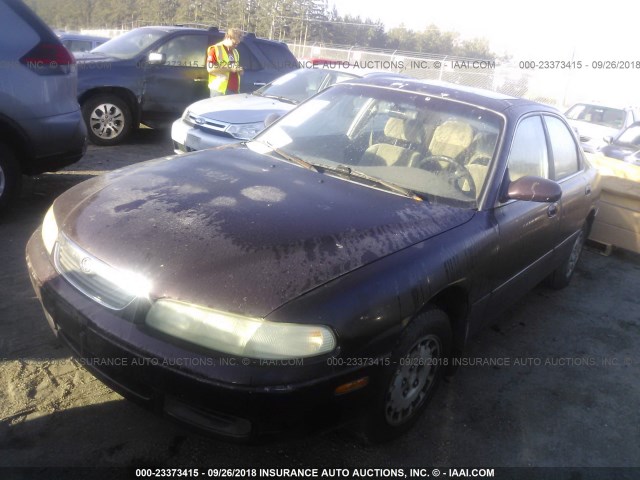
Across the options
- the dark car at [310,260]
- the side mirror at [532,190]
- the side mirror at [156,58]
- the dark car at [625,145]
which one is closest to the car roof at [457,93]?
the dark car at [310,260]

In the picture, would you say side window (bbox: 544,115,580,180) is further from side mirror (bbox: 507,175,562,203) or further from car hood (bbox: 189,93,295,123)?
car hood (bbox: 189,93,295,123)

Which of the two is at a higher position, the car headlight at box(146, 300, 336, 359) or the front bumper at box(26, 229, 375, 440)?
the car headlight at box(146, 300, 336, 359)

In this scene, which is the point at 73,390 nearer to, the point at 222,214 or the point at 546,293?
the point at 222,214

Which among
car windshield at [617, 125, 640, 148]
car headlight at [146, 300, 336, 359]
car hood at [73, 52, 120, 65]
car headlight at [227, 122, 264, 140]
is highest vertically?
car hood at [73, 52, 120, 65]

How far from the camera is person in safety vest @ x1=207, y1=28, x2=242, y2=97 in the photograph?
737 cm

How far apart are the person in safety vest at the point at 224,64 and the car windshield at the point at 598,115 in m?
8.96

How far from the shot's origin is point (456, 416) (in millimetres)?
2818

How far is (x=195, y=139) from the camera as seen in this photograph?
5961 millimetres

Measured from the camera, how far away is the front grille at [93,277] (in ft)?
6.64

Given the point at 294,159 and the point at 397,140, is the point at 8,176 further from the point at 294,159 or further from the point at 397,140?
the point at 397,140

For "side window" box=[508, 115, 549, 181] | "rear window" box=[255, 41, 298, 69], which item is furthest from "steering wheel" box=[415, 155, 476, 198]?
Result: "rear window" box=[255, 41, 298, 69]

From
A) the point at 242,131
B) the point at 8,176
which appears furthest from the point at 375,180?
the point at 242,131

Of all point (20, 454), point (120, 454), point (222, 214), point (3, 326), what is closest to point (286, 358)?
point (222, 214)

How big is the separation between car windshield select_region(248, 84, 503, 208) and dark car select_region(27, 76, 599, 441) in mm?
12
